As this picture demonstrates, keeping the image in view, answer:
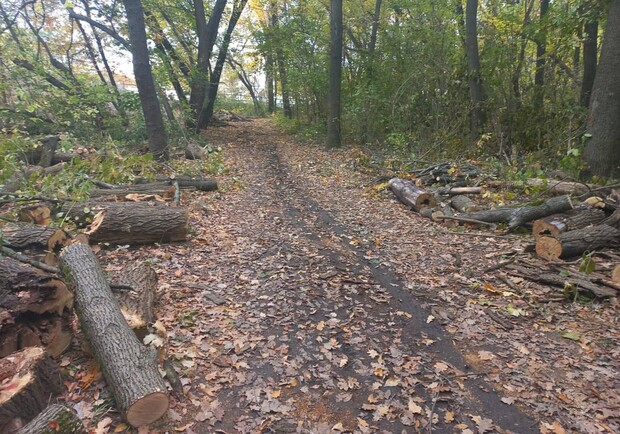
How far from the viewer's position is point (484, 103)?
11000 millimetres

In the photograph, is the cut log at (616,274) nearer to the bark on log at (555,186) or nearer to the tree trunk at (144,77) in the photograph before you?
the bark on log at (555,186)

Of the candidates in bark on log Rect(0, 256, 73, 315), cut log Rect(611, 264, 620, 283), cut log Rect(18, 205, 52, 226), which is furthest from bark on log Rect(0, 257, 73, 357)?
cut log Rect(611, 264, 620, 283)

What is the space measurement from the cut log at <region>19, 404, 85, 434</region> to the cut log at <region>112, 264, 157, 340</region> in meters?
1.12

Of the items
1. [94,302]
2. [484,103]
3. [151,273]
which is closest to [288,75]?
[484,103]

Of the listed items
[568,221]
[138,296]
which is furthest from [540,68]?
[138,296]

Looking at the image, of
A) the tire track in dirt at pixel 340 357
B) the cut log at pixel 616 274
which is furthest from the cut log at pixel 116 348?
the cut log at pixel 616 274

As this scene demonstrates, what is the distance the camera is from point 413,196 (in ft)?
26.6

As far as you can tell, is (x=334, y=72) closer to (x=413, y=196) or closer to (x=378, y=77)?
(x=378, y=77)

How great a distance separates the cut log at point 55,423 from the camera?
7.92 ft

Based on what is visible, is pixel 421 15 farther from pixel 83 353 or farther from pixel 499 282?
pixel 83 353

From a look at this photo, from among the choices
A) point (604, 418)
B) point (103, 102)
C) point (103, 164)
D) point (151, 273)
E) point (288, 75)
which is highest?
point (288, 75)

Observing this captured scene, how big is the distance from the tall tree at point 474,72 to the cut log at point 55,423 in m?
11.6

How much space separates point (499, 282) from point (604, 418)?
7.05 ft

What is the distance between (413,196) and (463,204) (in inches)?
40.3
